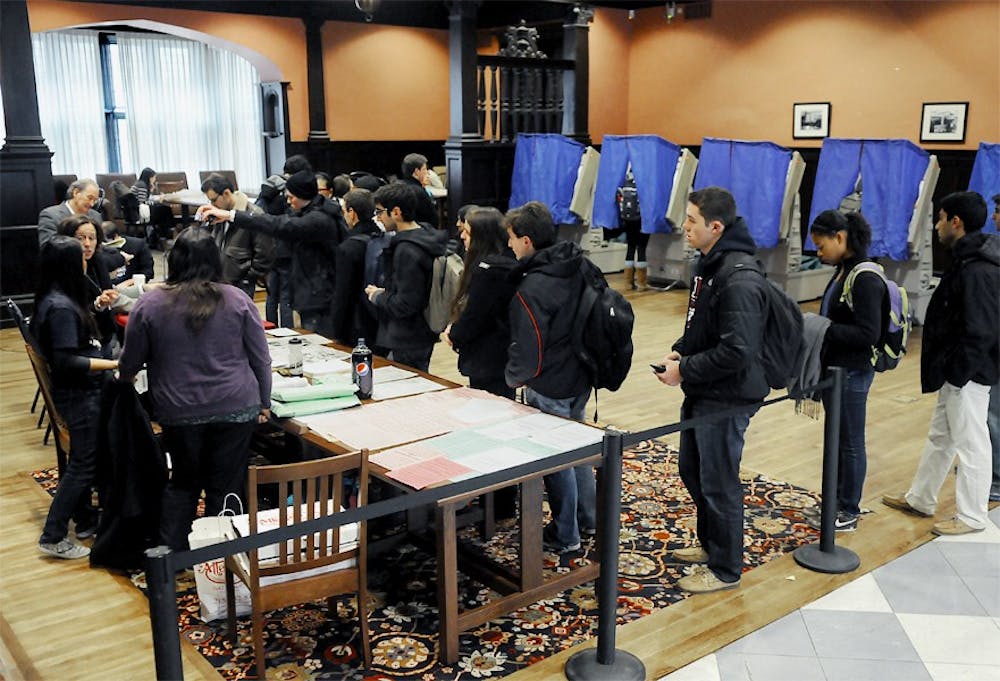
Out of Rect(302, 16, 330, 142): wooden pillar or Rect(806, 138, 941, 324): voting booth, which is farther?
Rect(302, 16, 330, 142): wooden pillar

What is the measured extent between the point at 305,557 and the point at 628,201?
751cm

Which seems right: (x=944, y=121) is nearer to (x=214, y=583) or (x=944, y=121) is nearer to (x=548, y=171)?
(x=548, y=171)

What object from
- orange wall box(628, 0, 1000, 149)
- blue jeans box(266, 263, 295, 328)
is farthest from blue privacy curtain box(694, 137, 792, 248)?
blue jeans box(266, 263, 295, 328)

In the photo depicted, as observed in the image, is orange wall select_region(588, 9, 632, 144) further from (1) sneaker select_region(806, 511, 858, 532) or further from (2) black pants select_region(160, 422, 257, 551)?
(2) black pants select_region(160, 422, 257, 551)

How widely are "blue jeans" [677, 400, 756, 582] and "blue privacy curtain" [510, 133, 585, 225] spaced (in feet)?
23.3

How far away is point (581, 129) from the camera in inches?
452

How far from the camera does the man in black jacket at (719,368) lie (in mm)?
3111

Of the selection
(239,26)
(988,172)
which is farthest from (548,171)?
(988,172)

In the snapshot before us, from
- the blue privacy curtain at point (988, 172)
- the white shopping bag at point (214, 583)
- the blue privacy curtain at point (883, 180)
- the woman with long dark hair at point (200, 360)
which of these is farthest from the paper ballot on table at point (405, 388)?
the blue privacy curtain at point (988, 172)

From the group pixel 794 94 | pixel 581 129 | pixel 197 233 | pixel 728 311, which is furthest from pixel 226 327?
pixel 794 94

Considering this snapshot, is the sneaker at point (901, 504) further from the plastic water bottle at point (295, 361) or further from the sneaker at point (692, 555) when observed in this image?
the plastic water bottle at point (295, 361)

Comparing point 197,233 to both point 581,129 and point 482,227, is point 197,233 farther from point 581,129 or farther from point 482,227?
point 581,129

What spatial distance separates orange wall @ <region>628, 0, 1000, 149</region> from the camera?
9.77 metres

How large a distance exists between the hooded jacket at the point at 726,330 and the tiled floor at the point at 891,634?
0.83m
